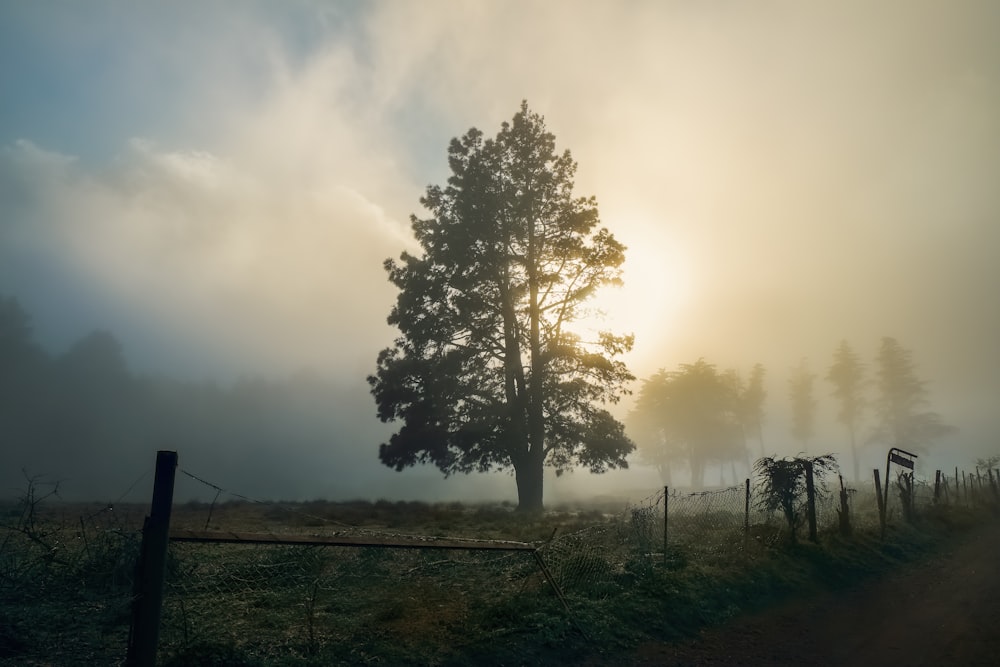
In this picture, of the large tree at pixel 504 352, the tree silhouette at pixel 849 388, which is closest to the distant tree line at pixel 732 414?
the tree silhouette at pixel 849 388

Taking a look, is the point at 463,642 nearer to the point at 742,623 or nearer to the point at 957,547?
the point at 742,623

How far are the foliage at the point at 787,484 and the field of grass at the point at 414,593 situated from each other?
869mm

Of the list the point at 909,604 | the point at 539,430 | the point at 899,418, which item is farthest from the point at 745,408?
the point at 909,604

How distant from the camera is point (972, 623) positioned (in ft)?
30.2

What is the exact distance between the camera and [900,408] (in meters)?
68.0

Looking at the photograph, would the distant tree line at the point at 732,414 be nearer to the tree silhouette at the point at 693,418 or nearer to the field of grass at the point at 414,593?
the tree silhouette at the point at 693,418

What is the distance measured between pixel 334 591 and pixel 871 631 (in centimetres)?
942

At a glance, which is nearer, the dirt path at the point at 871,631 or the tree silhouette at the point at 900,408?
the dirt path at the point at 871,631

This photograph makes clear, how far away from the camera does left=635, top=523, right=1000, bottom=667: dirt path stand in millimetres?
7996

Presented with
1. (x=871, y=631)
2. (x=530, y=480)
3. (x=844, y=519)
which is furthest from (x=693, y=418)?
(x=871, y=631)

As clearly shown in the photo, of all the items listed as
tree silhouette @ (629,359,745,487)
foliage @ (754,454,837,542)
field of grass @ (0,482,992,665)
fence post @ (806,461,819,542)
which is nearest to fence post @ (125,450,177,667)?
field of grass @ (0,482,992,665)

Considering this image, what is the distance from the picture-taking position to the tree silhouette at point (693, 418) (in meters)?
70.4

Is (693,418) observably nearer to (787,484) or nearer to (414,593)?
(787,484)

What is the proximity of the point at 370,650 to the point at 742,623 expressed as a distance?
6498 mm
